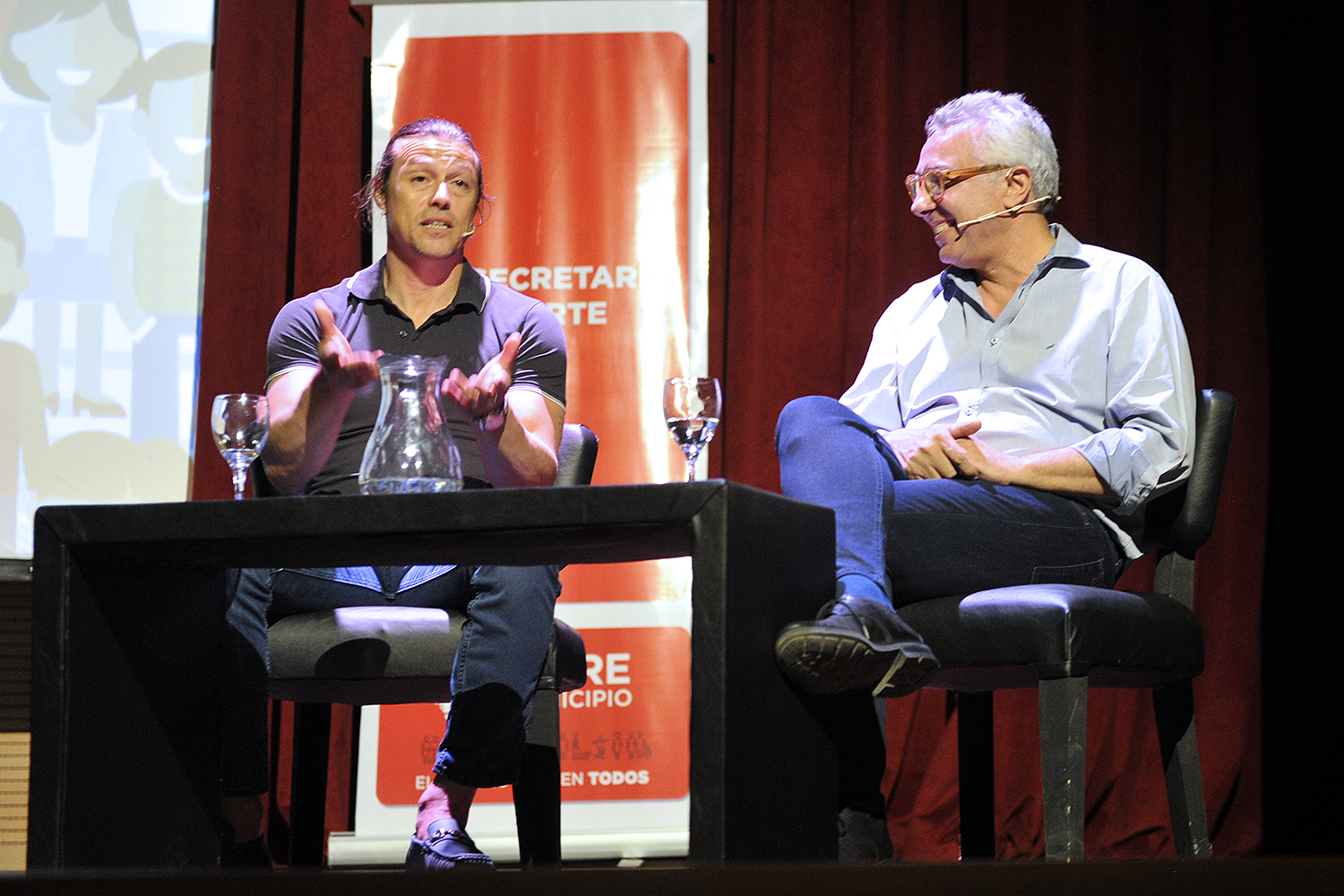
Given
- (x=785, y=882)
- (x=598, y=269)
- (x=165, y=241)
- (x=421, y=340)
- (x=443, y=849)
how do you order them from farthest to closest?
(x=165, y=241) < (x=598, y=269) < (x=421, y=340) < (x=443, y=849) < (x=785, y=882)

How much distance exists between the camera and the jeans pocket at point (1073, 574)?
5.55 feet

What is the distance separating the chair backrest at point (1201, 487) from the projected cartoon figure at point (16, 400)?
8.76 feet

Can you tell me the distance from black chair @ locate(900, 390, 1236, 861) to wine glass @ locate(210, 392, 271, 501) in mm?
864

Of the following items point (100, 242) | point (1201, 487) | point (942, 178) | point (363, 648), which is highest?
point (100, 242)

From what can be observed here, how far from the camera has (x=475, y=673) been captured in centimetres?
163

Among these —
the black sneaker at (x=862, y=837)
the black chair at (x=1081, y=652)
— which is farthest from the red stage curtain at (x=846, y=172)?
the black sneaker at (x=862, y=837)

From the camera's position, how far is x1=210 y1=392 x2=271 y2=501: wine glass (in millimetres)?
1427

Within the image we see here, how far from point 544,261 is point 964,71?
123 centimetres

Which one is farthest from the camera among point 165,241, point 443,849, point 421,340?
point 165,241

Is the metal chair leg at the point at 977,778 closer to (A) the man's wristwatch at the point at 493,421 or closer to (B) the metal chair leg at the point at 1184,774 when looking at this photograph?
(B) the metal chair leg at the point at 1184,774

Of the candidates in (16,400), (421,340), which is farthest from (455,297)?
(16,400)

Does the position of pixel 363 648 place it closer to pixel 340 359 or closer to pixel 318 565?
pixel 318 565

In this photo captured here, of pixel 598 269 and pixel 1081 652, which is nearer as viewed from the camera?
pixel 1081 652

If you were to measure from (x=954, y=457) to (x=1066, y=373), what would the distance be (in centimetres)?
26
